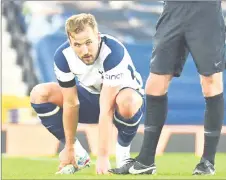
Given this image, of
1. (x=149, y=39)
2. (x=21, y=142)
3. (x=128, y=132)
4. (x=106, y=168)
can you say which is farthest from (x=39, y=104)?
(x=149, y=39)

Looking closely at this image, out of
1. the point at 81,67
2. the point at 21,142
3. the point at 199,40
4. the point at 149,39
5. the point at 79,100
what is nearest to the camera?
the point at 199,40

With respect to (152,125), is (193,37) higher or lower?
higher

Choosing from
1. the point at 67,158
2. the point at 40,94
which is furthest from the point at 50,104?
the point at 67,158

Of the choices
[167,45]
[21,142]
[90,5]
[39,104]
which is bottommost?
[21,142]

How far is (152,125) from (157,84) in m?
0.23

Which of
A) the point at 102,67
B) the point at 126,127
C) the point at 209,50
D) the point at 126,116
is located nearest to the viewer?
the point at 209,50

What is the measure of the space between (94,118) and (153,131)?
863 mm

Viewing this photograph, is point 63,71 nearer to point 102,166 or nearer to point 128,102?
point 128,102

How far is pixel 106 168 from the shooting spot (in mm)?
3885

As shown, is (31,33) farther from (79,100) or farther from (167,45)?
(167,45)

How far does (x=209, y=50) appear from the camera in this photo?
12.6ft

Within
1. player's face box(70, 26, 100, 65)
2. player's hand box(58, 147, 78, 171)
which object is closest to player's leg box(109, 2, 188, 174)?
player's face box(70, 26, 100, 65)

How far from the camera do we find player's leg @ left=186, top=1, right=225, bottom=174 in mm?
3842

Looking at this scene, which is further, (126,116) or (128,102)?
(126,116)
